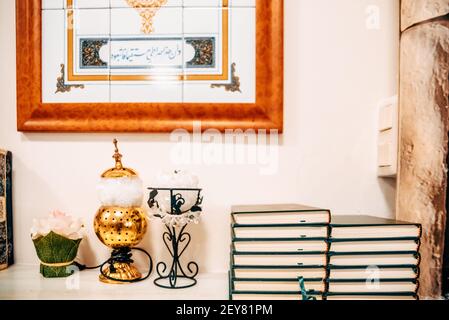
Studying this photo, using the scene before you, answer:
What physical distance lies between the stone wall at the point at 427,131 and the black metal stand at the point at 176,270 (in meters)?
0.44

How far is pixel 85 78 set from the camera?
839 mm

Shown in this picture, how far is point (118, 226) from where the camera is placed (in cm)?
71

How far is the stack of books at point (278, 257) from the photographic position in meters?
0.62

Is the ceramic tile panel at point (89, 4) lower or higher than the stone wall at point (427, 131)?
higher

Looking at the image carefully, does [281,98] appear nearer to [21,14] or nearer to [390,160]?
[390,160]

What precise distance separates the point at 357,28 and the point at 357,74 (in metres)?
0.10

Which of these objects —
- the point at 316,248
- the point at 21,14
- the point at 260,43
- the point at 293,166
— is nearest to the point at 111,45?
the point at 21,14

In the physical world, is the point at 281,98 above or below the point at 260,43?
below

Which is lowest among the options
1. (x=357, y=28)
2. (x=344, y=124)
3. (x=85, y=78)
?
(x=344, y=124)

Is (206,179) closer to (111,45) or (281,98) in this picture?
(281,98)

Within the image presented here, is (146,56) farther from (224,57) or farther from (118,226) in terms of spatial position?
(118,226)

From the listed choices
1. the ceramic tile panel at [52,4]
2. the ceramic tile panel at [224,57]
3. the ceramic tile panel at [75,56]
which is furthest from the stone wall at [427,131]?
the ceramic tile panel at [52,4]

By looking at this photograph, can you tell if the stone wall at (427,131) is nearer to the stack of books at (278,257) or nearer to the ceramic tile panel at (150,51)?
the stack of books at (278,257)
